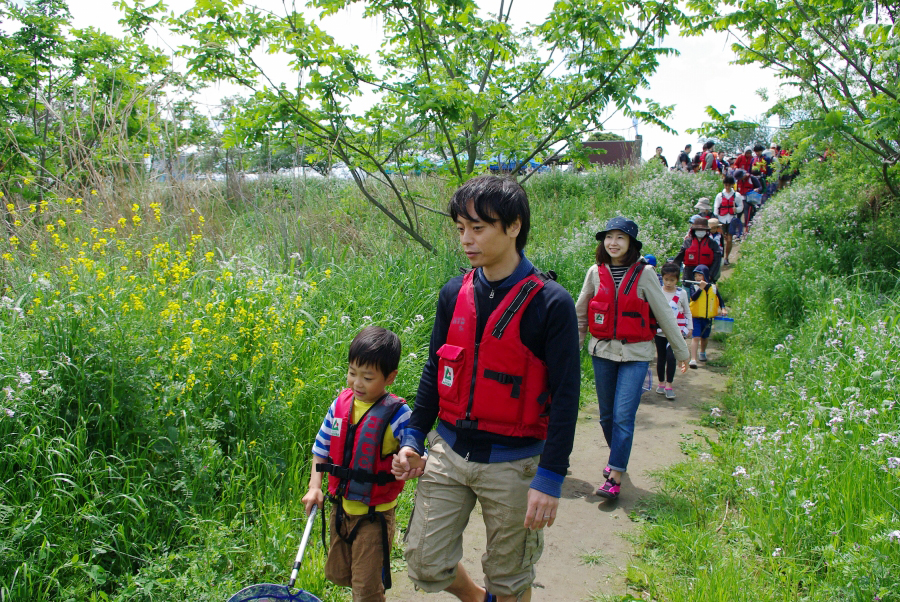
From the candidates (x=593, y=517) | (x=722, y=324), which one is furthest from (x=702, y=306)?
(x=593, y=517)

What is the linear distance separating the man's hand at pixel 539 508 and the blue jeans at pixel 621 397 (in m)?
2.22

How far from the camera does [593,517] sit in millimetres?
4176

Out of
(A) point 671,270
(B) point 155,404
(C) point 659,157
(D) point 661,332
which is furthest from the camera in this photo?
(C) point 659,157

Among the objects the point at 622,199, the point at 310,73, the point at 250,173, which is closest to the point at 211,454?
the point at 310,73

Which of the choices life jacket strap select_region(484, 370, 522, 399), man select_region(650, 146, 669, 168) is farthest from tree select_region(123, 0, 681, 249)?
man select_region(650, 146, 669, 168)

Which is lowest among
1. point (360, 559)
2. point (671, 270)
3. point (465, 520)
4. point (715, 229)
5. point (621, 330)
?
point (360, 559)

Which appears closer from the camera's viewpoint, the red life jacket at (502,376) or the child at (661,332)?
the red life jacket at (502,376)

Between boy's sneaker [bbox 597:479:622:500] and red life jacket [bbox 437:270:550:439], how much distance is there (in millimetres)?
2167

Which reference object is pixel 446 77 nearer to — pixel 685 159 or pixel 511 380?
pixel 511 380

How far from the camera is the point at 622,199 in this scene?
51.5ft

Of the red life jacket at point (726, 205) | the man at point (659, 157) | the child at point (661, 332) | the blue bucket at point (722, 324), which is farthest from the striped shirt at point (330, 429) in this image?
the man at point (659, 157)

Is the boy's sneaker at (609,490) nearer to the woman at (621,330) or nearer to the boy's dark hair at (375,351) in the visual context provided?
the woman at (621,330)

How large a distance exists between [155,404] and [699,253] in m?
7.39

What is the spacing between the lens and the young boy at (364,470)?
2.61m
